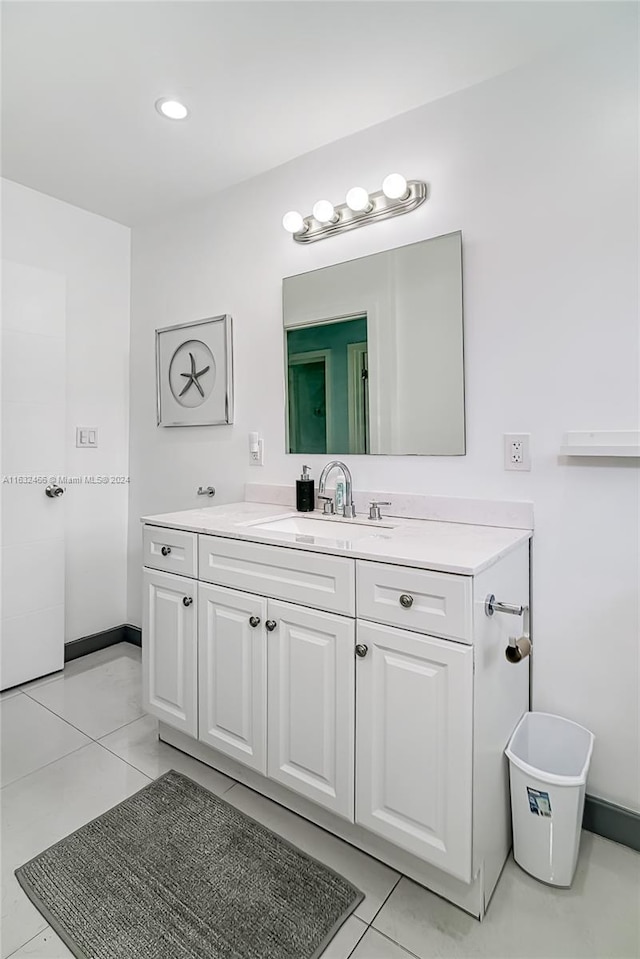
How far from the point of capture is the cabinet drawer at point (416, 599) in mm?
1160

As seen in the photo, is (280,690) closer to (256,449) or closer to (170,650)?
(170,650)

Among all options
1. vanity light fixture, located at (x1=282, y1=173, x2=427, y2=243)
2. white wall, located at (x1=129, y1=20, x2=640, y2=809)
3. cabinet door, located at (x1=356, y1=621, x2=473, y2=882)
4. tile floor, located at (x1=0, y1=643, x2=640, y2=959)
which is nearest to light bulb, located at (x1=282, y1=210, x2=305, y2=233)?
vanity light fixture, located at (x1=282, y1=173, x2=427, y2=243)

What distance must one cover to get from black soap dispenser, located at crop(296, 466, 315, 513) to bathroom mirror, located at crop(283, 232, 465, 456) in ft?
0.53

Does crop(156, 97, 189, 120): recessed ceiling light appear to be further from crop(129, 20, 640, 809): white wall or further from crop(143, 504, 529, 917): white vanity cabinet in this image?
crop(143, 504, 529, 917): white vanity cabinet

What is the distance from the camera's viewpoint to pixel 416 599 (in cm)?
124

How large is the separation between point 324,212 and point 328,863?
2.15m

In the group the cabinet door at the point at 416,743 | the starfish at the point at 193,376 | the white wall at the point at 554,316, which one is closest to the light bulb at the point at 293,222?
the white wall at the point at 554,316

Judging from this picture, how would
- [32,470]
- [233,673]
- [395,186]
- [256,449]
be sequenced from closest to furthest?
[233,673] → [395,186] → [256,449] → [32,470]

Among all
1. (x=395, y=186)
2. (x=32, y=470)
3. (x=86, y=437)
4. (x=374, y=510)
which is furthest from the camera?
(x=86, y=437)

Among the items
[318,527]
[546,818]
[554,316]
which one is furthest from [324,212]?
[546,818]

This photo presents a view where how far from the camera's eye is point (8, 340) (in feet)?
7.61

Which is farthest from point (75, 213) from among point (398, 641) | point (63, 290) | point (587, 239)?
point (398, 641)

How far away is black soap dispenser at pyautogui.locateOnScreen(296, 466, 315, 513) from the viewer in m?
2.06

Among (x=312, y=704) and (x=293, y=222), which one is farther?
(x=293, y=222)
